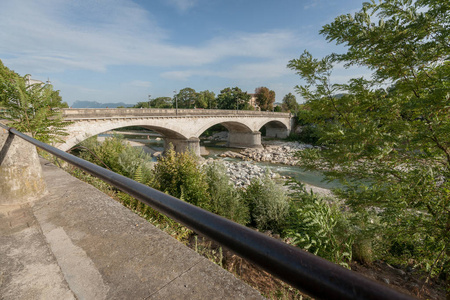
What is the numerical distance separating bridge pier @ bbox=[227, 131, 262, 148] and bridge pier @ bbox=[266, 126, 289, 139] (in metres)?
11.7

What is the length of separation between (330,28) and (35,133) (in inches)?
312

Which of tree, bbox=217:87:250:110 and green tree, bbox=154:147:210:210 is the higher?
tree, bbox=217:87:250:110

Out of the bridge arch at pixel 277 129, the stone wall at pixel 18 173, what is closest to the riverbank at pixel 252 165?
the bridge arch at pixel 277 129

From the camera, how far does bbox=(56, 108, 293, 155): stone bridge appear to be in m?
15.9

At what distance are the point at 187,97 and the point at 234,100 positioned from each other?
80.0 feet

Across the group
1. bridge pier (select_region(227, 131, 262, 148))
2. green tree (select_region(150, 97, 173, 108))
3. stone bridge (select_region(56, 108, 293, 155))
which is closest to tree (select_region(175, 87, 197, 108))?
green tree (select_region(150, 97, 173, 108))

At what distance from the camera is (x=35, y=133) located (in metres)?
6.31

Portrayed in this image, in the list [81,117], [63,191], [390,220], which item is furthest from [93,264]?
[81,117]

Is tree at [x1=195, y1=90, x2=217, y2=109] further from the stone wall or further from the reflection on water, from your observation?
the stone wall

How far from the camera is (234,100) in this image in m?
62.2

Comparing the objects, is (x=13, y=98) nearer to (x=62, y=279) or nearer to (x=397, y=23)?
(x=62, y=279)

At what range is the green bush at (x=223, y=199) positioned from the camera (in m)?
7.90

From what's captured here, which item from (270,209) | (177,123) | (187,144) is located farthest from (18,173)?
(187,144)

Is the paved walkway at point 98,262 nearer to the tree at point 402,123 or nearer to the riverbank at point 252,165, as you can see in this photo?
the tree at point 402,123
